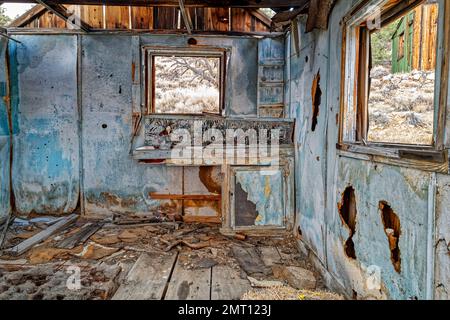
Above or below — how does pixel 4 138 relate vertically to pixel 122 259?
above

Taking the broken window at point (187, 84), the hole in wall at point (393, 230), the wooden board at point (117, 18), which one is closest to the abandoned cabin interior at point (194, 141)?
the wooden board at point (117, 18)

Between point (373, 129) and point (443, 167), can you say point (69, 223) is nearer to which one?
point (443, 167)

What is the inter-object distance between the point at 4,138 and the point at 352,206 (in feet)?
16.5

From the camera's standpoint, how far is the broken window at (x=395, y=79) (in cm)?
252

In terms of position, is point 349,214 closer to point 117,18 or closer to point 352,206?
point 352,206

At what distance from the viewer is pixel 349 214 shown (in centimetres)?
277

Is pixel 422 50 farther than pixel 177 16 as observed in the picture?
No

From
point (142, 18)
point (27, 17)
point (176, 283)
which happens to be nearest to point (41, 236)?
point (176, 283)

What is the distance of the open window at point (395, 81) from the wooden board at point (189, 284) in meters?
1.88

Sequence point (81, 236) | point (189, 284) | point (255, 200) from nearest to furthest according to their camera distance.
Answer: point (189, 284), point (81, 236), point (255, 200)

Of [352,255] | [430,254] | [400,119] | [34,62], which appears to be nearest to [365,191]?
[352,255]

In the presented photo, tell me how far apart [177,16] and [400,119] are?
3.89 meters

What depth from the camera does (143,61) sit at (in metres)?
4.95
